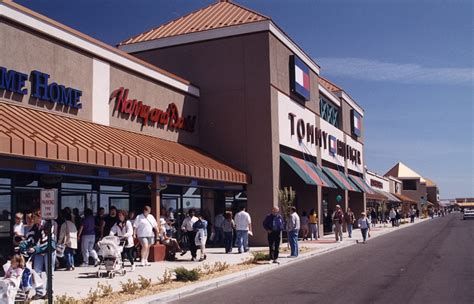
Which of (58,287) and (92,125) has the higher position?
(92,125)

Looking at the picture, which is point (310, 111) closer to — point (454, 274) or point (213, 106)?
point (213, 106)

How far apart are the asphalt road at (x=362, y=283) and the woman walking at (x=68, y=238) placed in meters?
5.02

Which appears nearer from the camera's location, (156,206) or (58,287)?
(58,287)

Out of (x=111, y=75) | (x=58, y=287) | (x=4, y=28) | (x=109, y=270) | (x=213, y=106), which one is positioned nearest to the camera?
(x=58, y=287)

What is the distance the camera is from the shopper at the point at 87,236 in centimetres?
1650

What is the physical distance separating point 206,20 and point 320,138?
12040mm

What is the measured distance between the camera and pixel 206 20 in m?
30.2

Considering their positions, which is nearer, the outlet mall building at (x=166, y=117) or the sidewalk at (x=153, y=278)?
the sidewalk at (x=153, y=278)

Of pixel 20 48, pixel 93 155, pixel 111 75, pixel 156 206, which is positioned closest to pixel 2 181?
pixel 93 155

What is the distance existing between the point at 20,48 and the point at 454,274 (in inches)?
551

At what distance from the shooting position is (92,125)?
62.5ft

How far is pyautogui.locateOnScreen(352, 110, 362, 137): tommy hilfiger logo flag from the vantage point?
4912cm

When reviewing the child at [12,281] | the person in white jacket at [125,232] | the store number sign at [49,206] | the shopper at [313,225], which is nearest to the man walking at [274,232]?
the person in white jacket at [125,232]

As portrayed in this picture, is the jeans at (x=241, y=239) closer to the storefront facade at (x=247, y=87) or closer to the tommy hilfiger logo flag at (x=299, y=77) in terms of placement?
the storefront facade at (x=247, y=87)
